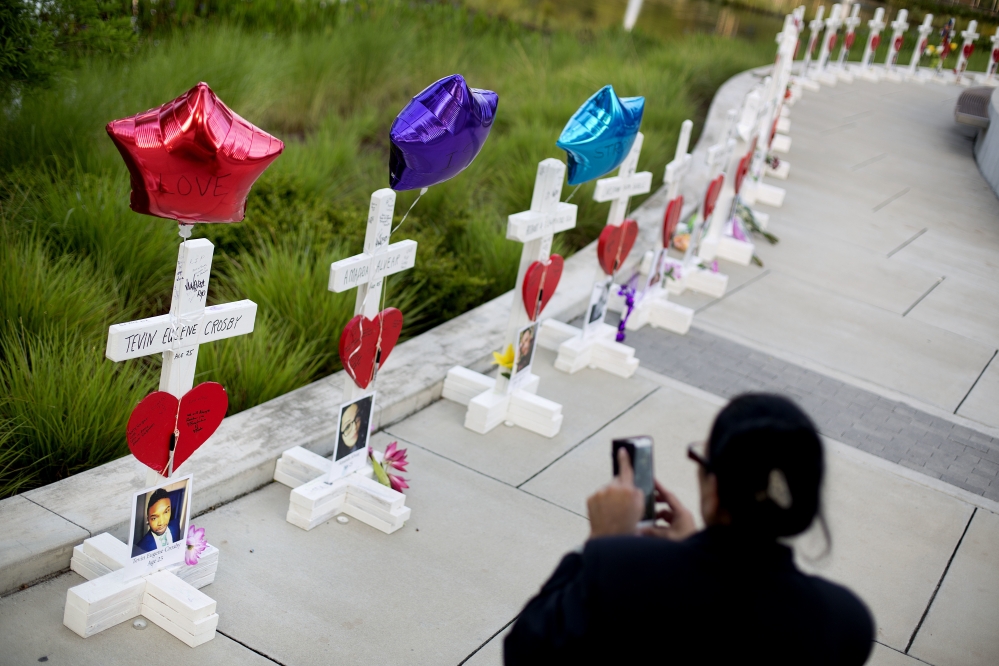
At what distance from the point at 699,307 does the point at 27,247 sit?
177 inches

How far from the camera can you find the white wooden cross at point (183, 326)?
309cm

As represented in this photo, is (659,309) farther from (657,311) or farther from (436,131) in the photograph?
(436,131)

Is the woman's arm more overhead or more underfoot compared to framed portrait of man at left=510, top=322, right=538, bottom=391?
more overhead

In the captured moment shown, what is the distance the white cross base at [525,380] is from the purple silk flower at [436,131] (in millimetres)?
807

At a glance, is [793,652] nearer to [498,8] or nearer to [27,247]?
[27,247]

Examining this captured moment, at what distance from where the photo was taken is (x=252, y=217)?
629 cm

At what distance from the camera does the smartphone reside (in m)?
2.27

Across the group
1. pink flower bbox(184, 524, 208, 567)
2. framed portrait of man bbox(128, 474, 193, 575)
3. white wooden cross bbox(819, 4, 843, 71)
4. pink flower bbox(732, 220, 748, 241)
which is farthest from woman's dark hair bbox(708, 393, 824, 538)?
white wooden cross bbox(819, 4, 843, 71)

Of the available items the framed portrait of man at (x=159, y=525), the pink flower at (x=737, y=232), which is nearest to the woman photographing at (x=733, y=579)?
the framed portrait of man at (x=159, y=525)

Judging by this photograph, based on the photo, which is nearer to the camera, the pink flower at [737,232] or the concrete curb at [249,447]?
the concrete curb at [249,447]

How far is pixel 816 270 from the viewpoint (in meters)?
8.73

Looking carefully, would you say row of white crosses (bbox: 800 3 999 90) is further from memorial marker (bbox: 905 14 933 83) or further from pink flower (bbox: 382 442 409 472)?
pink flower (bbox: 382 442 409 472)

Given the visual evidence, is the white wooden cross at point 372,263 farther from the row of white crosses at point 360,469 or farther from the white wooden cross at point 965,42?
the white wooden cross at point 965,42

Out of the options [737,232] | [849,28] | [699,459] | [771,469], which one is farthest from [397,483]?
[849,28]
